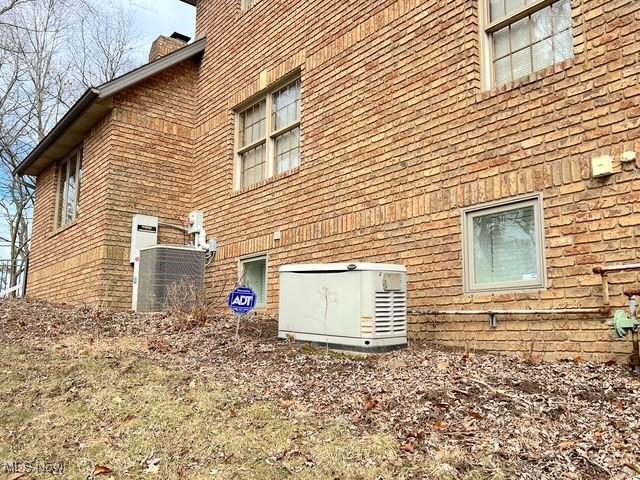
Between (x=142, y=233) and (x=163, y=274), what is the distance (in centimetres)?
131

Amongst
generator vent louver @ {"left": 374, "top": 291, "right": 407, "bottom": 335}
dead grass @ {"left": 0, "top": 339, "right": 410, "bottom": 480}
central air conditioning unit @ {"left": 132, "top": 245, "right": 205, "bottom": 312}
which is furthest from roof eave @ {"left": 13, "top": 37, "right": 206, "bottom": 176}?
generator vent louver @ {"left": 374, "top": 291, "right": 407, "bottom": 335}

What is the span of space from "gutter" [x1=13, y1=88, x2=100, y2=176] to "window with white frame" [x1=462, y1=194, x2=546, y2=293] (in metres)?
7.11

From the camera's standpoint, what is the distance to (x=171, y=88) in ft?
35.7

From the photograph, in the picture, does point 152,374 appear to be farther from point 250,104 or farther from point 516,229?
Answer: point 250,104

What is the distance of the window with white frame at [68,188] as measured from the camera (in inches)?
465

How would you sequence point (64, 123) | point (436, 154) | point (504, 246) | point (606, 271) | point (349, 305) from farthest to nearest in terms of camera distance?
point (64, 123), point (436, 154), point (504, 246), point (349, 305), point (606, 271)

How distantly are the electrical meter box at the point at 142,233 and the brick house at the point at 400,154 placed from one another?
0.55 feet

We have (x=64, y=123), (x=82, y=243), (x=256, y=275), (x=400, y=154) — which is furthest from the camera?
(x=64, y=123)

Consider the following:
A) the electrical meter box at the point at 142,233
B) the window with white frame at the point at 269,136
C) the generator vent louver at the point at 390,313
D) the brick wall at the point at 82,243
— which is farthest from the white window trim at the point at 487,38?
the brick wall at the point at 82,243

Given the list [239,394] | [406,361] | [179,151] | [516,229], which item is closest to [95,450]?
[239,394]

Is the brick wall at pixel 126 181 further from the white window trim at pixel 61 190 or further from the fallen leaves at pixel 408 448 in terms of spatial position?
the fallen leaves at pixel 408 448

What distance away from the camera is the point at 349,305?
17.6 ft

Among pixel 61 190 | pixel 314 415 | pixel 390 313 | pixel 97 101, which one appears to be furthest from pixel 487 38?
pixel 61 190

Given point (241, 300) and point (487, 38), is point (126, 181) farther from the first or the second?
point (487, 38)
